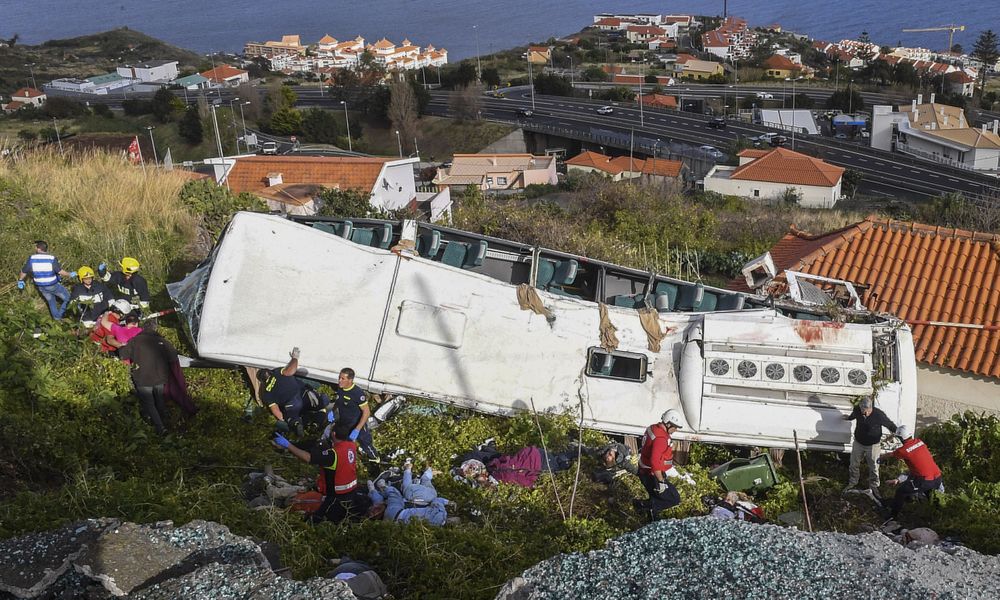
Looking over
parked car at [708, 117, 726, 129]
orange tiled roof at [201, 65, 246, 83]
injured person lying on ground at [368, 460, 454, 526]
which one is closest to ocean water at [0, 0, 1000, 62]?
orange tiled roof at [201, 65, 246, 83]

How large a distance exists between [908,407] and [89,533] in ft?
24.6

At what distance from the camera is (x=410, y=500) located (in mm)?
6383

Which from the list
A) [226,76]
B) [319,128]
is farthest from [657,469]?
[226,76]

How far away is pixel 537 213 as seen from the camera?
53.9 ft

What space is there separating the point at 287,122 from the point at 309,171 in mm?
48719

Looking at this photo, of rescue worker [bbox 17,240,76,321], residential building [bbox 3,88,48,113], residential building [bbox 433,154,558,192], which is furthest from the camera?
residential building [bbox 3,88,48,113]

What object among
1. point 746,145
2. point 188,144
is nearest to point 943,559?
point 746,145

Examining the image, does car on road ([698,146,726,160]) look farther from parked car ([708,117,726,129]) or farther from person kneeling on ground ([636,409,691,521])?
person kneeling on ground ([636,409,691,521])

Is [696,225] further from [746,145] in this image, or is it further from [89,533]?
[746,145]

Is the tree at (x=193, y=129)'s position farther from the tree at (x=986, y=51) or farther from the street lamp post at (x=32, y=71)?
the tree at (x=986, y=51)

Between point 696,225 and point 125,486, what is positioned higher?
point 125,486

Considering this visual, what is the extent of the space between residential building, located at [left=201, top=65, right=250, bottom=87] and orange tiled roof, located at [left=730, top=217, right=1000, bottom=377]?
308 ft

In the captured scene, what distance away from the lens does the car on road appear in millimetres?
57875

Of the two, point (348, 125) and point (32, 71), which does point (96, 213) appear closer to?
point (348, 125)
